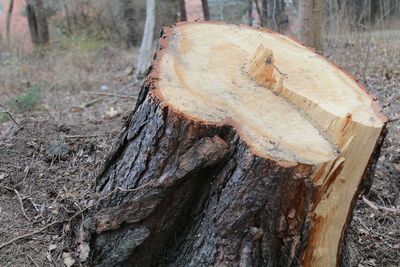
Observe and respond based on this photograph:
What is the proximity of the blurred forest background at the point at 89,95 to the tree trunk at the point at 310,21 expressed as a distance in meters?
0.01

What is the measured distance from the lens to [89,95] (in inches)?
251

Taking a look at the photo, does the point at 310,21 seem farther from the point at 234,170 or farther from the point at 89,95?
the point at 234,170

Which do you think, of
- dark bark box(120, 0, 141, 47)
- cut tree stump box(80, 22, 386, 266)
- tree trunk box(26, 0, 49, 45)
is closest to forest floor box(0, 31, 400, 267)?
cut tree stump box(80, 22, 386, 266)

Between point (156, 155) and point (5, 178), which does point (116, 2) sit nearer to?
point (5, 178)

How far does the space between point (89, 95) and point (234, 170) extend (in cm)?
478

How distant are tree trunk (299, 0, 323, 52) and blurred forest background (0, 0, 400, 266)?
0.04 feet

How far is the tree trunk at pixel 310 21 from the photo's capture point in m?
5.79

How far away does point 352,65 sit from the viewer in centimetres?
632

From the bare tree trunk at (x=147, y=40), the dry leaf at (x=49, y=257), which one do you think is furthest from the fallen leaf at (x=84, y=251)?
the bare tree trunk at (x=147, y=40)

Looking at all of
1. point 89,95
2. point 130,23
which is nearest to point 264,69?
point 89,95

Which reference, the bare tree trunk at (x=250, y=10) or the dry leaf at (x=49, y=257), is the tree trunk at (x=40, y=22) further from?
the dry leaf at (x=49, y=257)

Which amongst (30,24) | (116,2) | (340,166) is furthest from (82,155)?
(30,24)

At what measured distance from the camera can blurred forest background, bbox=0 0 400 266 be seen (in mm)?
2602

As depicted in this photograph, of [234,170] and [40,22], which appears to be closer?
[234,170]
